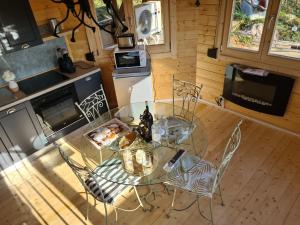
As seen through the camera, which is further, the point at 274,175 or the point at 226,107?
the point at 226,107

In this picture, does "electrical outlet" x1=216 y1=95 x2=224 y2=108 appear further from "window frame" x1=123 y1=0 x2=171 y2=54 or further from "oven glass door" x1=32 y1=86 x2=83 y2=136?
"oven glass door" x1=32 y1=86 x2=83 y2=136

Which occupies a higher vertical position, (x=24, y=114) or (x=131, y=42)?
(x=131, y=42)

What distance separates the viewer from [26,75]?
130 inches

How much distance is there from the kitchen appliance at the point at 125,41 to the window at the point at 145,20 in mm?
444

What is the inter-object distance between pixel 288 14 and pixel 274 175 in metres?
1.85

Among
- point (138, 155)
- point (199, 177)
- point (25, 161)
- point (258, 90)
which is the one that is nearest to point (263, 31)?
point (258, 90)

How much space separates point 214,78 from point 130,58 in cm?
139

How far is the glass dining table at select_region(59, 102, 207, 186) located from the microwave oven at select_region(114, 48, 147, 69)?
0.93 metres

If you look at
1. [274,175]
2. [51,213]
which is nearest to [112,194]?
[51,213]

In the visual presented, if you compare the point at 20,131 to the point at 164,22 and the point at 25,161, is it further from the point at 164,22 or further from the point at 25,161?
the point at 164,22

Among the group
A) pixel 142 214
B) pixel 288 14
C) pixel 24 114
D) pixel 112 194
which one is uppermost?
pixel 288 14

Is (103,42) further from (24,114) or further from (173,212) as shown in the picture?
(173,212)

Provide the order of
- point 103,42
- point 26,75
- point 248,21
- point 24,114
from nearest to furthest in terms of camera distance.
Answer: point 24,114 → point 248,21 → point 26,75 → point 103,42

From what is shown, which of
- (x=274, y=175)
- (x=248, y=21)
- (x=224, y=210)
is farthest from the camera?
(x=248, y=21)
